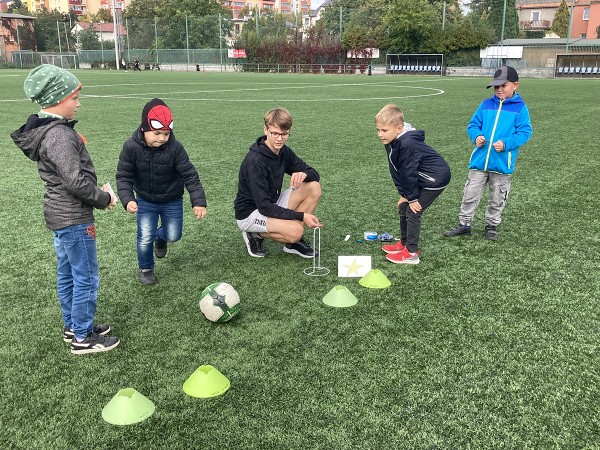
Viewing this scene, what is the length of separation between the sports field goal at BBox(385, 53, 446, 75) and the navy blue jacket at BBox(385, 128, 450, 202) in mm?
46098

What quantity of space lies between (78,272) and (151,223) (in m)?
1.25

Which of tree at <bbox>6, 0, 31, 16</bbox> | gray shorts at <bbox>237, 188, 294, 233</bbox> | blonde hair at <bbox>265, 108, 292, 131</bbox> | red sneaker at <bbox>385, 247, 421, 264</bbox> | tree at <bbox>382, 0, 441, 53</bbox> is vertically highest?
tree at <bbox>6, 0, 31, 16</bbox>

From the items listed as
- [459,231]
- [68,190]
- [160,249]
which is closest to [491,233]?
[459,231]

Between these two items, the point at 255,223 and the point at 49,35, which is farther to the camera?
the point at 49,35

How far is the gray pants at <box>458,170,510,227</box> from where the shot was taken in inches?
208

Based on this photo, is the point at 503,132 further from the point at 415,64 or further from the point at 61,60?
the point at 61,60

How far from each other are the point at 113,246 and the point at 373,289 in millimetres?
2611

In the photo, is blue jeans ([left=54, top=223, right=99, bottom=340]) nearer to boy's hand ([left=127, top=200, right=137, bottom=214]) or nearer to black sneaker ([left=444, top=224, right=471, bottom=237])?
boy's hand ([left=127, top=200, right=137, bottom=214])

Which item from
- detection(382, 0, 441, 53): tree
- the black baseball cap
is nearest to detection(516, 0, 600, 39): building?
detection(382, 0, 441, 53): tree

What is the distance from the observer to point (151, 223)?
4.38 m

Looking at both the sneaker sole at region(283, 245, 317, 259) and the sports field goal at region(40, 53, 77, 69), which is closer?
the sneaker sole at region(283, 245, 317, 259)

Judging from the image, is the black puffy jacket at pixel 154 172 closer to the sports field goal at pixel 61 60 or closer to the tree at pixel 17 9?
the sports field goal at pixel 61 60

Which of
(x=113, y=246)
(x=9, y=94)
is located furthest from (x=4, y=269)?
(x=9, y=94)

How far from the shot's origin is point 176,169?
13.8 ft
